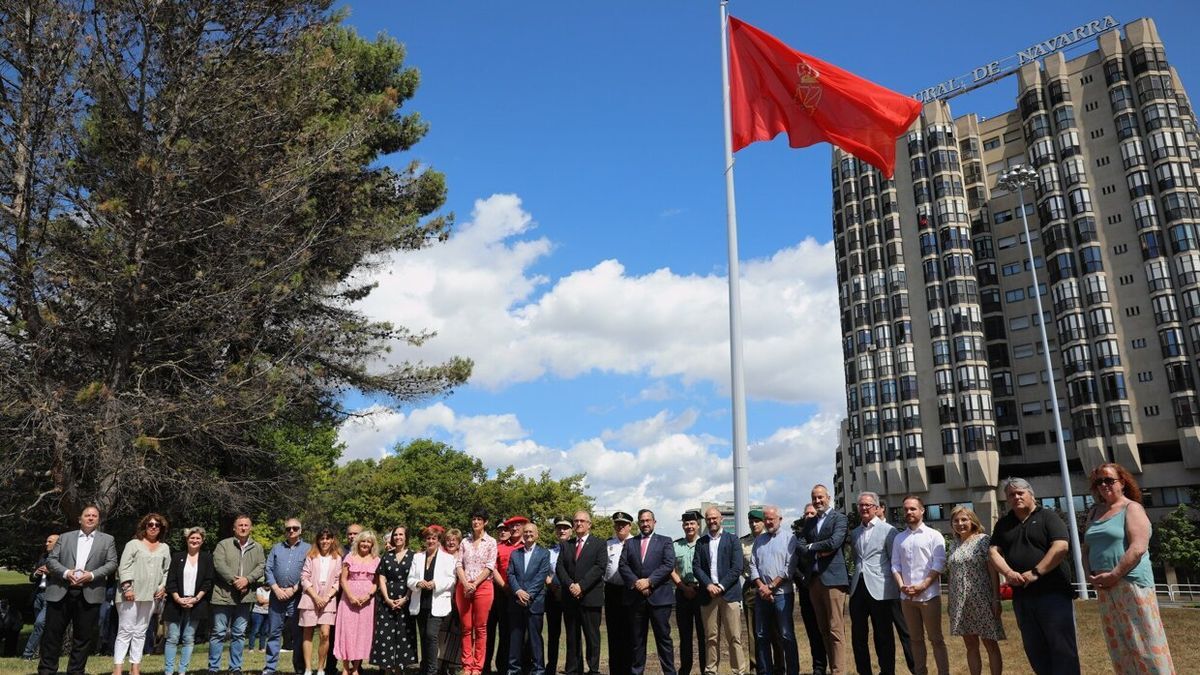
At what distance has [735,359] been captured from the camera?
34.6ft

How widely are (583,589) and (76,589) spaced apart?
18.2 feet

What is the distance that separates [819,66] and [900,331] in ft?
204

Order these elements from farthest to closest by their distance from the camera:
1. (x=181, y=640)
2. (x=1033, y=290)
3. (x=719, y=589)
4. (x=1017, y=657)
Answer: (x=1033, y=290)
(x=1017, y=657)
(x=181, y=640)
(x=719, y=589)

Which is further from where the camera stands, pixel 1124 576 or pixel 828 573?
pixel 828 573

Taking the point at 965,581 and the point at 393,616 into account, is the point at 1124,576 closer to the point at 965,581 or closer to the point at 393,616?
the point at 965,581

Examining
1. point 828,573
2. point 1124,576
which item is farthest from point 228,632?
point 1124,576

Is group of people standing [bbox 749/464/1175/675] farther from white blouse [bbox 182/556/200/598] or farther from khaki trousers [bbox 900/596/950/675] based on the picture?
white blouse [bbox 182/556/200/598]

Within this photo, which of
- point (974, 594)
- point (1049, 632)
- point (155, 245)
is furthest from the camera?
point (155, 245)

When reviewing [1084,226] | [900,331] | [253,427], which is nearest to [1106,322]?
[1084,226]

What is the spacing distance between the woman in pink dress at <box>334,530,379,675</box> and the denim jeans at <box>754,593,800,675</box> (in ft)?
14.8

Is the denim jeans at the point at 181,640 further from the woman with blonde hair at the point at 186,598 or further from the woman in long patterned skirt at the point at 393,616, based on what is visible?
the woman in long patterned skirt at the point at 393,616

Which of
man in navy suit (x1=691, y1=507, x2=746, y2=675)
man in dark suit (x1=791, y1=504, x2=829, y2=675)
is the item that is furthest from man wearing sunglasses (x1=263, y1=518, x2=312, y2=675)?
man in dark suit (x1=791, y1=504, x2=829, y2=675)

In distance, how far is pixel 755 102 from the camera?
12.7 m

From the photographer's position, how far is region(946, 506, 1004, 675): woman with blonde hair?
24.9ft
